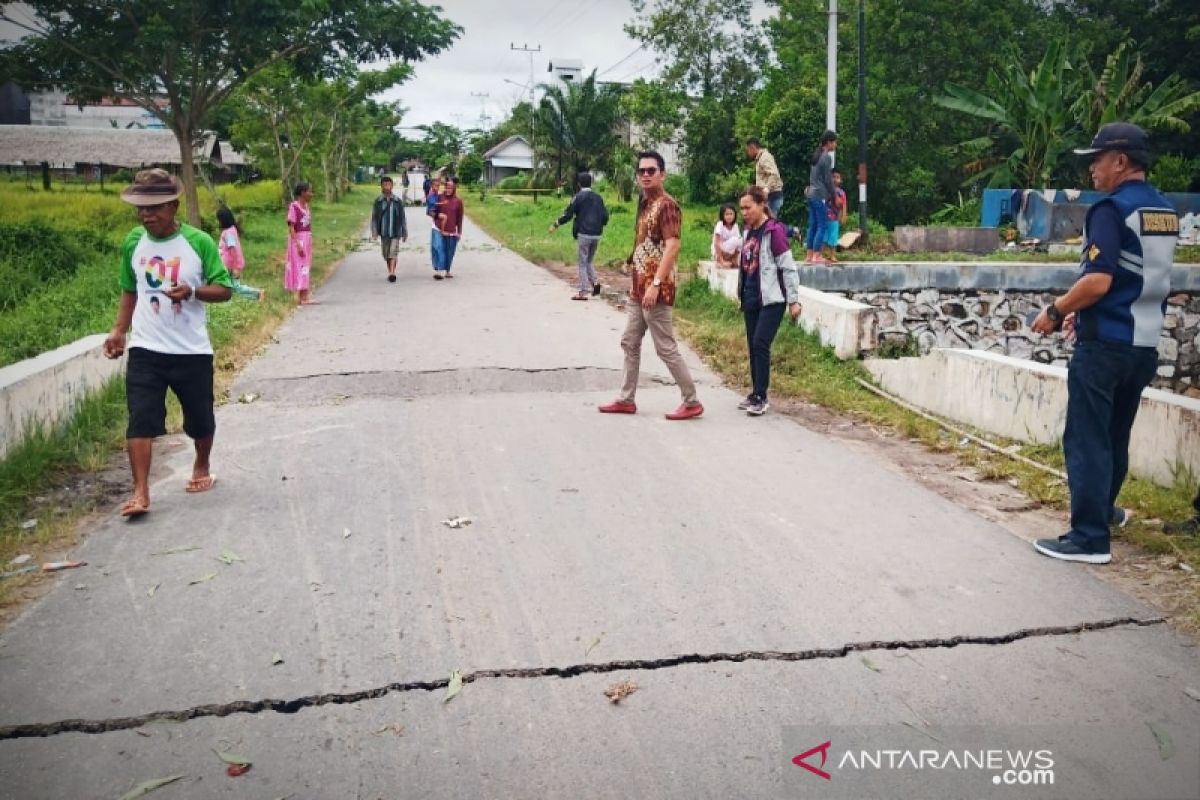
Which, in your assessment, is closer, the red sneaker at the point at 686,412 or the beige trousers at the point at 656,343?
the beige trousers at the point at 656,343

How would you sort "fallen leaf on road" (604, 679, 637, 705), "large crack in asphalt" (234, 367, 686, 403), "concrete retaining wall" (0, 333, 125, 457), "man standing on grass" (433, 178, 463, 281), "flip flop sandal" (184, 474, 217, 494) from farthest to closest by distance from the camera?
"man standing on grass" (433, 178, 463, 281) → "large crack in asphalt" (234, 367, 686, 403) → "concrete retaining wall" (0, 333, 125, 457) → "flip flop sandal" (184, 474, 217, 494) → "fallen leaf on road" (604, 679, 637, 705)

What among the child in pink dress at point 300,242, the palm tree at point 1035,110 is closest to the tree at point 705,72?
the palm tree at point 1035,110

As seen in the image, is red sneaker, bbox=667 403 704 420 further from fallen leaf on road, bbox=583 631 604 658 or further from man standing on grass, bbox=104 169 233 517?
fallen leaf on road, bbox=583 631 604 658

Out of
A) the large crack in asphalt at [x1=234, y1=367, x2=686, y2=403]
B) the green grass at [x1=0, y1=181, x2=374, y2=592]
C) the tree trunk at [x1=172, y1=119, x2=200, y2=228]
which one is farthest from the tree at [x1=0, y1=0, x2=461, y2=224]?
the large crack in asphalt at [x1=234, y1=367, x2=686, y2=403]

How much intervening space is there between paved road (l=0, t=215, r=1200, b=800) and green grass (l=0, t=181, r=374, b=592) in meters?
0.43

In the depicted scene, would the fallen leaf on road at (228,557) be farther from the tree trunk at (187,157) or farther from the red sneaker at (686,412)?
the tree trunk at (187,157)

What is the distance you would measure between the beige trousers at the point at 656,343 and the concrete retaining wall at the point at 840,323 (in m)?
2.72

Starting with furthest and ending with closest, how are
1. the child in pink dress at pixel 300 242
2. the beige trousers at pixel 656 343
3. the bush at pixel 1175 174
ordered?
the bush at pixel 1175 174
the child in pink dress at pixel 300 242
the beige trousers at pixel 656 343

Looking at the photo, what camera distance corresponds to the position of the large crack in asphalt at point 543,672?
3.37 meters

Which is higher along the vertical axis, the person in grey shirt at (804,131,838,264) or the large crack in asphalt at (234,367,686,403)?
the person in grey shirt at (804,131,838,264)

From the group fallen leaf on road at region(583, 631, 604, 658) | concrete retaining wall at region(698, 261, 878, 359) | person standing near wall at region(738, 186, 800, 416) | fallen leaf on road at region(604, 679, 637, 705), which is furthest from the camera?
concrete retaining wall at region(698, 261, 878, 359)

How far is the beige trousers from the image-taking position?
7676mm

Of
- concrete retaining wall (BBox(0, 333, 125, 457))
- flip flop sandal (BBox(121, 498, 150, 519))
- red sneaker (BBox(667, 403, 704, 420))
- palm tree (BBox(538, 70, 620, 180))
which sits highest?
palm tree (BBox(538, 70, 620, 180))

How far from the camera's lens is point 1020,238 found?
21703mm
